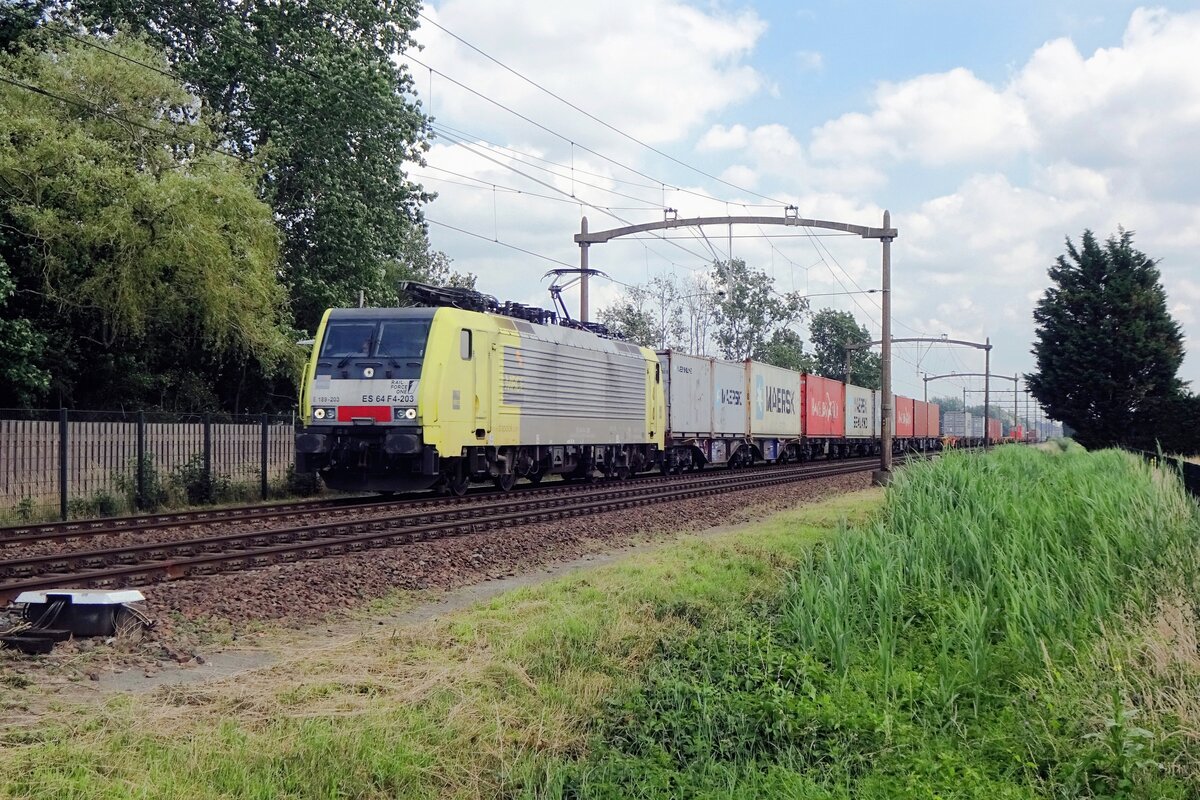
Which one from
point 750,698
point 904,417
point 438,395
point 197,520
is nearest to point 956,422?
point 904,417

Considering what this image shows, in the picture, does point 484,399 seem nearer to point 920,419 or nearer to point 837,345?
point 920,419

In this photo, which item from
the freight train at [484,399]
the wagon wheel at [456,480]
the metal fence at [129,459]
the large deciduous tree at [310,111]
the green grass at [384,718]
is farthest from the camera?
the large deciduous tree at [310,111]

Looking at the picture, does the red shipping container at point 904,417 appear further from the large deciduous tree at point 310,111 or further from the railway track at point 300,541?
the railway track at point 300,541

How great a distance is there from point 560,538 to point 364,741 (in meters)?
8.76

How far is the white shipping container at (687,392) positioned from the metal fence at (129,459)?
1094 cm

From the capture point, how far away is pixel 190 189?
2280 cm

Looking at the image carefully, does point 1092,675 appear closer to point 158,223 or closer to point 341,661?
point 341,661

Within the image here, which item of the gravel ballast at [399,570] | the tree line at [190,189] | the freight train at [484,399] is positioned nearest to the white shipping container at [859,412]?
the freight train at [484,399]

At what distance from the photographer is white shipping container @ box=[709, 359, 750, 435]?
103 feet

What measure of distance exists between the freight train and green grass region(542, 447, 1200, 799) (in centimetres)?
966

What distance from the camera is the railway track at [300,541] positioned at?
9.62 metres

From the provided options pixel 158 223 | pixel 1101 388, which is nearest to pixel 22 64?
pixel 158 223

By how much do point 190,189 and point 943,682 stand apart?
68.5 feet

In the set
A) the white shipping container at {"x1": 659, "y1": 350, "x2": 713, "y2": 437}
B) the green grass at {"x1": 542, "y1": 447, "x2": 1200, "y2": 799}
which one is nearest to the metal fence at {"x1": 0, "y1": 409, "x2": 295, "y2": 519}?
the white shipping container at {"x1": 659, "y1": 350, "x2": 713, "y2": 437}
